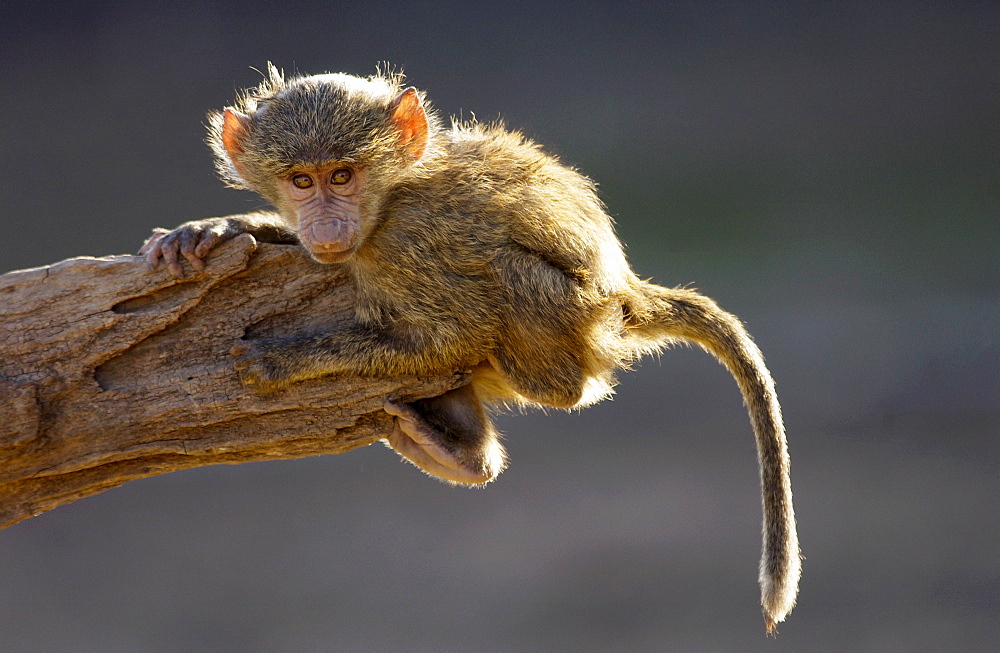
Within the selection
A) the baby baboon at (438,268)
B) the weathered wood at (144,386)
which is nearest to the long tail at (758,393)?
the baby baboon at (438,268)

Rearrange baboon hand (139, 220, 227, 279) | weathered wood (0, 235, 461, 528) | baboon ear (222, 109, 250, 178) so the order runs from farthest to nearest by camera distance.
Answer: baboon ear (222, 109, 250, 178)
baboon hand (139, 220, 227, 279)
weathered wood (0, 235, 461, 528)

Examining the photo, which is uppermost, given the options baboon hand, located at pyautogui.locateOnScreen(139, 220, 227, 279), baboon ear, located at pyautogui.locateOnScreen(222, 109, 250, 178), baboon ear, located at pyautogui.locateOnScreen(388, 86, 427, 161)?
baboon ear, located at pyautogui.locateOnScreen(388, 86, 427, 161)

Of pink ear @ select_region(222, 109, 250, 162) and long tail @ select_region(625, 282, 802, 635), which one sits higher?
pink ear @ select_region(222, 109, 250, 162)

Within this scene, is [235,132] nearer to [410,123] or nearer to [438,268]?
[410,123]

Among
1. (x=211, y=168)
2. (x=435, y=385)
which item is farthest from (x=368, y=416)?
(x=211, y=168)

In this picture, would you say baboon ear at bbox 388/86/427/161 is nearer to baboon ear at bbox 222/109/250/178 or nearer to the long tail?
baboon ear at bbox 222/109/250/178

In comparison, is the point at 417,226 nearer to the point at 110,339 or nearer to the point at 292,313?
the point at 292,313

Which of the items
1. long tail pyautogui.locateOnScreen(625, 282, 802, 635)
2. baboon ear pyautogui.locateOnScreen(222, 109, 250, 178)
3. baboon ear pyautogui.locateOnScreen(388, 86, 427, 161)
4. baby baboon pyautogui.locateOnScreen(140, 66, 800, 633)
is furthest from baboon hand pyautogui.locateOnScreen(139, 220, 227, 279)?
long tail pyautogui.locateOnScreen(625, 282, 802, 635)
